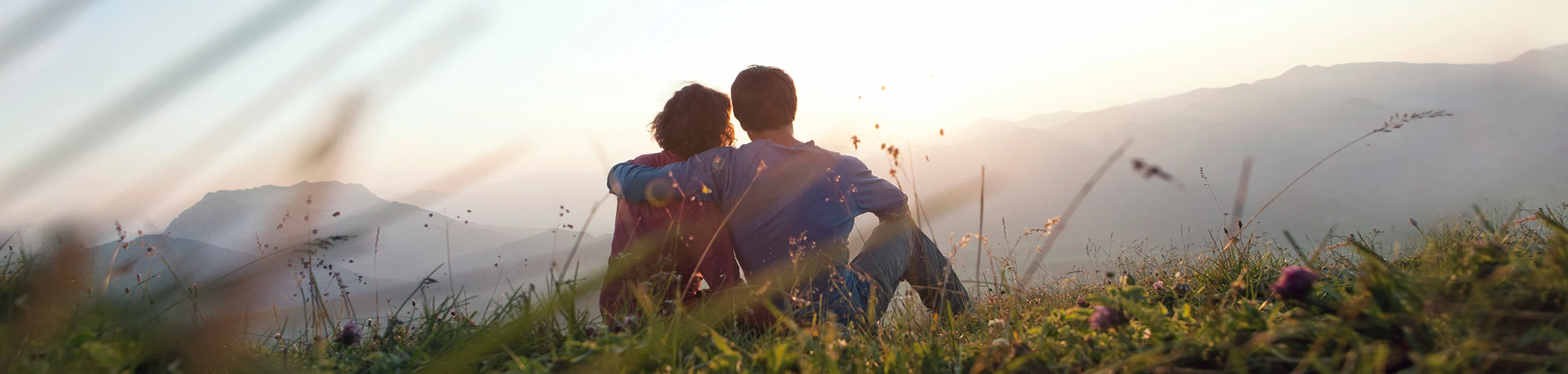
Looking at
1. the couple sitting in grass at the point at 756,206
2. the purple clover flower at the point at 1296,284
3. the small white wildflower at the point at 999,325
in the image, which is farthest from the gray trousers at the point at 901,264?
the purple clover flower at the point at 1296,284

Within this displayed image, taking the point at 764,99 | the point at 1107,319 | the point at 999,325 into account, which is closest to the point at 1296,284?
the point at 1107,319

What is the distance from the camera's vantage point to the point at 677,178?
357cm

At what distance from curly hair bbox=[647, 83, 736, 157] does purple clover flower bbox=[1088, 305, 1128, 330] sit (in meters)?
2.76

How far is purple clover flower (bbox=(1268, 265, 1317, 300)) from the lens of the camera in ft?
4.91

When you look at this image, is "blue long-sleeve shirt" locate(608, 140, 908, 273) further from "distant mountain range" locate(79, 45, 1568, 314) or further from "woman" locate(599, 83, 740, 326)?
"distant mountain range" locate(79, 45, 1568, 314)

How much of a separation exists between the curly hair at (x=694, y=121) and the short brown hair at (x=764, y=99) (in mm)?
103

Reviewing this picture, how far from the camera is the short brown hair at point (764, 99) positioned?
163 inches

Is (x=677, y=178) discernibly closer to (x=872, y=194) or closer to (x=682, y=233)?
(x=682, y=233)

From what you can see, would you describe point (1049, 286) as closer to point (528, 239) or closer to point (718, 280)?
point (718, 280)

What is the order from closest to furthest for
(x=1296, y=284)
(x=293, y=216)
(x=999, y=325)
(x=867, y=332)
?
1. (x=293, y=216)
2. (x=1296, y=284)
3. (x=999, y=325)
4. (x=867, y=332)

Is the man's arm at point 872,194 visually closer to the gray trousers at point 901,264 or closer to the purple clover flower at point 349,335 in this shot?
the gray trousers at point 901,264

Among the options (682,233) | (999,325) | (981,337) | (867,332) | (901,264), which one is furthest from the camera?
(901,264)

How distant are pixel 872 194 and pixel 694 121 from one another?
103 centimetres

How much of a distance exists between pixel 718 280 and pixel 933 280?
1156 millimetres
